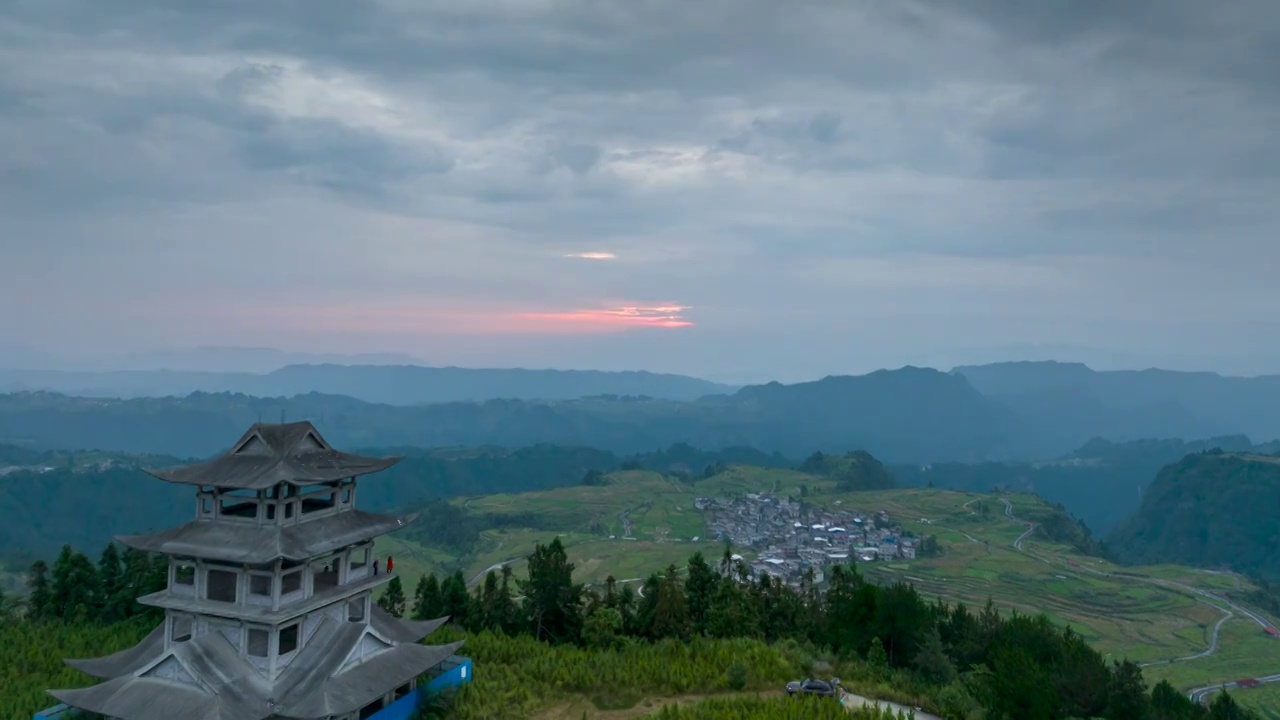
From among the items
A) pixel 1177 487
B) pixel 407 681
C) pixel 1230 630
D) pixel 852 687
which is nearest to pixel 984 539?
pixel 1230 630

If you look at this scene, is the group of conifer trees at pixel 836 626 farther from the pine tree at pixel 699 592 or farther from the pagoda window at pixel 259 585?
the pagoda window at pixel 259 585

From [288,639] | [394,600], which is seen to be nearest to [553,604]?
[394,600]

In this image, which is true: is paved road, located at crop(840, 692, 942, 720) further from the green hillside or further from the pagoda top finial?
the green hillside

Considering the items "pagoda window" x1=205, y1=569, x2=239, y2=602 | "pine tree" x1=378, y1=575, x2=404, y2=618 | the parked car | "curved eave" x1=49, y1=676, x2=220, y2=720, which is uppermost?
"pagoda window" x1=205, y1=569, x2=239, y2=602

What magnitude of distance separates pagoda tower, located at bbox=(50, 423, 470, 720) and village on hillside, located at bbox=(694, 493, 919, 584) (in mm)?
67027

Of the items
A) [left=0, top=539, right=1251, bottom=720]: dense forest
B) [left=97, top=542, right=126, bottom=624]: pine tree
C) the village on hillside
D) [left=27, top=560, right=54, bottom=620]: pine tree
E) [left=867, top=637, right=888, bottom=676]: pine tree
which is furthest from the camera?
the village on hillside

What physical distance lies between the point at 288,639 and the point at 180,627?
305 centimetres

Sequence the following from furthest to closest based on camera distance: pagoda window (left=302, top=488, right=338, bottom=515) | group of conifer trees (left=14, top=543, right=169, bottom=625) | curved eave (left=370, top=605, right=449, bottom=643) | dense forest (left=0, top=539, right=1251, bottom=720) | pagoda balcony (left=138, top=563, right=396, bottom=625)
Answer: group of conifer trees (left=14, top=543, right=169, bottom=625) → dense forest (left=0, top=539, right=1251, bottom=720) → curved eave (left=370, top=605, right=449, bottom=643) → pagoda window (left=302, top=488, right=338, bottom=515) → pagoda balcony (left=138, top=563, right=396, bottom=625)

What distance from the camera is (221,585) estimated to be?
21.7m

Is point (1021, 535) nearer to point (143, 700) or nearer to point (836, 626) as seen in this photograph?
point (836, 626)

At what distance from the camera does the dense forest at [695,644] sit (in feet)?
84.1

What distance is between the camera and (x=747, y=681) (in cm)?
2644

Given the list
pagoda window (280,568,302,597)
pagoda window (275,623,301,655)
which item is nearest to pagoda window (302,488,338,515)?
pagoda window (280,568,302,597)

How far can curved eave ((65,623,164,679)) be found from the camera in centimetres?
2167
